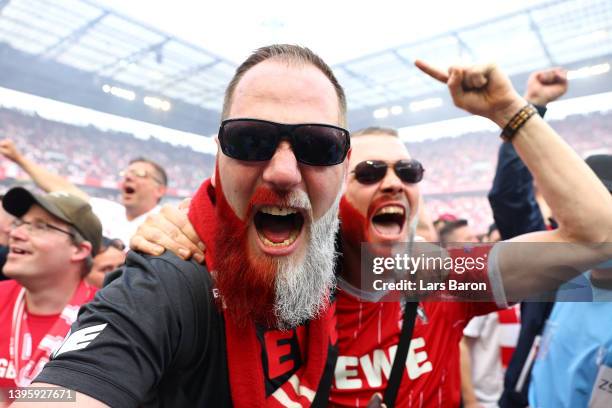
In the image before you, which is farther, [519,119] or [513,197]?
[513,197]

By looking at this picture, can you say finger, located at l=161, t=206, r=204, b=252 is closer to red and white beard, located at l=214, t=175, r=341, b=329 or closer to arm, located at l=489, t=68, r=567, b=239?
red and white beard, located at l=214, t=175, r=341, b=329

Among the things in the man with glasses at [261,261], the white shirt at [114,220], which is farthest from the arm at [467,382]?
the white shirt at [114,220]

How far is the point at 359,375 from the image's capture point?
66.7 inches

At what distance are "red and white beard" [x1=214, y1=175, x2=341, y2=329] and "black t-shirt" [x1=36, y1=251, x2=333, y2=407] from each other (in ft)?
0.23

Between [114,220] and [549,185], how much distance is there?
17.0 feet

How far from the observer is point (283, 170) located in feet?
4.27

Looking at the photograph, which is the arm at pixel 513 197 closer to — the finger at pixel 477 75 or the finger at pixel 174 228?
the finger at pixel 477 75

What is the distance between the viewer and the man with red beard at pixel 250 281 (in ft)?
3.47

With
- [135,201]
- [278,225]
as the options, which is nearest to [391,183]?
[278,225]

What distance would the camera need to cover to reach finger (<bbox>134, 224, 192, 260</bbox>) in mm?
1294

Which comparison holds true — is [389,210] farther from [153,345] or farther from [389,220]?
[153,345]

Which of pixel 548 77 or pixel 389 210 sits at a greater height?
pixel 548 77

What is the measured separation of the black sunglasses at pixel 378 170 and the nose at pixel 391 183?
2 cm

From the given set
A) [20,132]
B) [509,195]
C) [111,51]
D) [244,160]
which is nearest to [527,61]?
[111,51]
